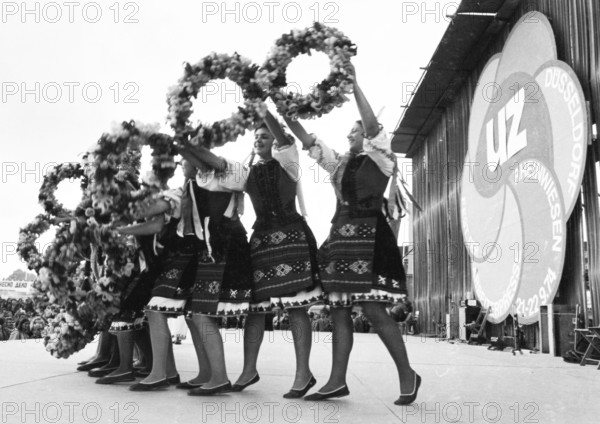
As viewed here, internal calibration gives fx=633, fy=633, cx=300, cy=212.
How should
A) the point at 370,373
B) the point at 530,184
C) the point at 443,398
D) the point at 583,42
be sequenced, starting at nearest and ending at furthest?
1. the point at 443,398
2. the point at 370,373
3. the point at 583,42
4. the point at 530,184

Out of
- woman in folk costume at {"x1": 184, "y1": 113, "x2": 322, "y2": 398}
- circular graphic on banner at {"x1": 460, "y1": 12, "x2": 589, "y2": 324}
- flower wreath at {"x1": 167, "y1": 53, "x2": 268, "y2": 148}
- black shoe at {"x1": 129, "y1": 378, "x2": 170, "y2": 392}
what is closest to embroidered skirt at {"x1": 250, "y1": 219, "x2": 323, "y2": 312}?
woman in folk costume at {"x1": 184, "y1": 113, "x2": 322, "y2": 398}

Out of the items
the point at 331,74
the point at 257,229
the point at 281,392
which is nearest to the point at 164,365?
the point at 281,392

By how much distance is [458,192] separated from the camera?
14430mm

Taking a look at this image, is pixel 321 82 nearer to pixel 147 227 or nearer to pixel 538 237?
pixel 147 227

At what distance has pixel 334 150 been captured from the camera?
3.08 metres

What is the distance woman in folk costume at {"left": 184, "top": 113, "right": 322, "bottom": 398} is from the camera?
2988 mm

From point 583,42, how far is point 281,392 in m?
6.89

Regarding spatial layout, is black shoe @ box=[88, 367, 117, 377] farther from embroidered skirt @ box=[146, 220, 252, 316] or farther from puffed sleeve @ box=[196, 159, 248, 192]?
puffed sleeve @ box=[196, 159, 248, 192]

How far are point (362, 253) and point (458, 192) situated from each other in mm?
12062

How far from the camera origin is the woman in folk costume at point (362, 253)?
9.24 feet

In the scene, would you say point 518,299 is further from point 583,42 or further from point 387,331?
point 387,331

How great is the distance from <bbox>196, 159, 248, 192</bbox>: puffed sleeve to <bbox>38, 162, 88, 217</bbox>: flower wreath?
1.11 m

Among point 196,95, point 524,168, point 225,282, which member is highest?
point 524,168

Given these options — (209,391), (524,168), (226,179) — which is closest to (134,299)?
(209,391)
